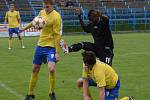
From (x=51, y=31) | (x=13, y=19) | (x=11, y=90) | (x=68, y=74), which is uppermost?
(x=51, y=31)

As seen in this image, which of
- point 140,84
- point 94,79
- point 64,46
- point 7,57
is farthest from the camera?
point 7,57

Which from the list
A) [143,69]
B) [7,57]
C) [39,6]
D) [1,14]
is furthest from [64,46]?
[39,6]

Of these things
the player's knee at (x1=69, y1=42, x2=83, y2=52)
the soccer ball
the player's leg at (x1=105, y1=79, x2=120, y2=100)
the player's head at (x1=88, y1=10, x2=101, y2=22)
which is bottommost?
the player's leg at (x1=105, y1=79, x2=120, y2=100)

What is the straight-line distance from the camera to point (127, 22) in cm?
4150

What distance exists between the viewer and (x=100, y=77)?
27.8ft

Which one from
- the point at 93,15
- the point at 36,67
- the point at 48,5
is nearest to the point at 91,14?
the point at 93,15

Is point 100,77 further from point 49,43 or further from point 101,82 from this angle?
point 49,43

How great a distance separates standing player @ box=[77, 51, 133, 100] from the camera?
27.6 feet

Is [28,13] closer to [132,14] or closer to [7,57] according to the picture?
[132,14]

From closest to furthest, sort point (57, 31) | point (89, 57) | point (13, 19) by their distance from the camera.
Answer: point (89, 57) < point (57, 31) < point (13, 19)

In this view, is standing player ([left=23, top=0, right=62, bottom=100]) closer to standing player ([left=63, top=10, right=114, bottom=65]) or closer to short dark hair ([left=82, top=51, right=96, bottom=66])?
standing player ([left=63, top=10, right=114, bottom=65])

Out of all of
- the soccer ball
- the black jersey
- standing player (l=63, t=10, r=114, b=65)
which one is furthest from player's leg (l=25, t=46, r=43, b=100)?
the black jersey

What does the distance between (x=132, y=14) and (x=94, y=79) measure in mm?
35230

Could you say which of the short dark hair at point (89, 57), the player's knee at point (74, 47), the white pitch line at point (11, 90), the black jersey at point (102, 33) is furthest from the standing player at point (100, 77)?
the white pitch line at point (11, 90)
